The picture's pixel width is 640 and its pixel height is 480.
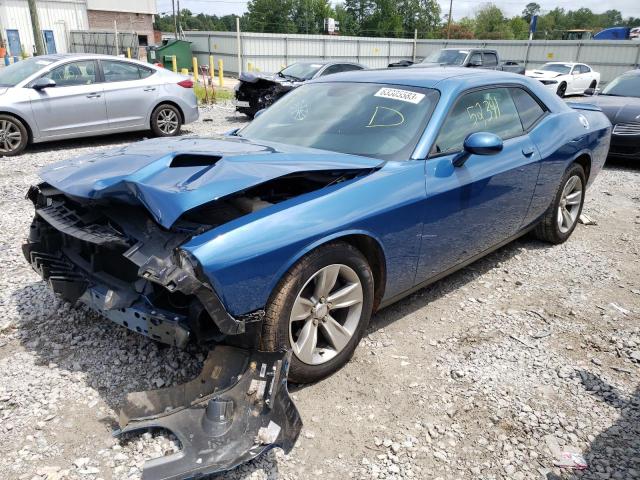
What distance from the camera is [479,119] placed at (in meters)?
3.73

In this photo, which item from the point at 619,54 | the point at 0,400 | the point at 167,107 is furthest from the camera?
the point at 619,54

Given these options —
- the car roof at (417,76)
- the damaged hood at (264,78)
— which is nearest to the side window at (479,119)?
the car roof at (417,76)

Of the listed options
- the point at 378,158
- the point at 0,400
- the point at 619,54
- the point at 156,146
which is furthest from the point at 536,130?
the point at 619,54

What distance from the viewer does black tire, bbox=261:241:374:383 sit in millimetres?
2494

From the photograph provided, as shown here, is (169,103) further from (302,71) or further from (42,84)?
(302,71)

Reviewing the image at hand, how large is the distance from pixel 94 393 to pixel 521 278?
3.33 metres

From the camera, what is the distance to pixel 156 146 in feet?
10.5

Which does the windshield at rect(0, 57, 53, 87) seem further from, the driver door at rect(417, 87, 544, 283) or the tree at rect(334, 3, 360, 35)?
the tree at rect(334, 3, 360, 35)

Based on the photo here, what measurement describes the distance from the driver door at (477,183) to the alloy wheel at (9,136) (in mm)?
7209

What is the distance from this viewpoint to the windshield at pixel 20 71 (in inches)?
320

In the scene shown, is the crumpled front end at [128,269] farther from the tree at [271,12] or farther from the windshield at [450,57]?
the tree at [271,12]

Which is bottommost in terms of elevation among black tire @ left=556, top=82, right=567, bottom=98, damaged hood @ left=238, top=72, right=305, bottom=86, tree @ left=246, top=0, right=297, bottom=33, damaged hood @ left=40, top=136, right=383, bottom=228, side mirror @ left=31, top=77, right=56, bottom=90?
black tire @ left=556, top=82, right=567, bottom=98

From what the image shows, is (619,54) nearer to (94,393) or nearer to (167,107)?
(167,107)

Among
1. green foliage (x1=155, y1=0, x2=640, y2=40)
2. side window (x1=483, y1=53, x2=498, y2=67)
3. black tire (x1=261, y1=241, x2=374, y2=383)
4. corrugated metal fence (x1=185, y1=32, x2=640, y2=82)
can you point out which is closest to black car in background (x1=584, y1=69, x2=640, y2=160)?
black tire (x1=261, y1=241, x2=374, y2=383)
